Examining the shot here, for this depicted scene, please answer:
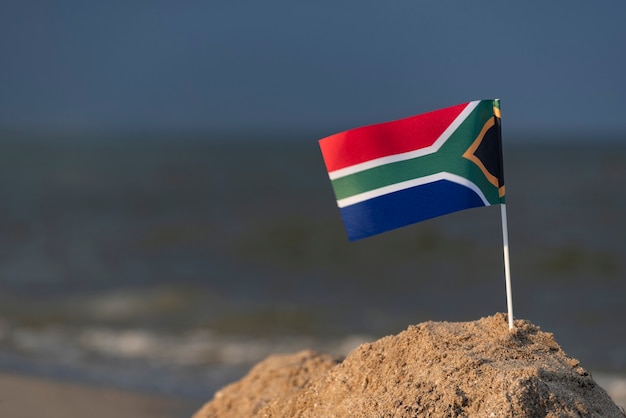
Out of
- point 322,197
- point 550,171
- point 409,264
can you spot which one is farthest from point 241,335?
point 550,171

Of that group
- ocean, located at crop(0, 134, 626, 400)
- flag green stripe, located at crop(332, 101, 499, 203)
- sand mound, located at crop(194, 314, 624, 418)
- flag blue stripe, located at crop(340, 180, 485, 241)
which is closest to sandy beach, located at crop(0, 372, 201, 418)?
ocean, located at crop(0, 134, 626, 400)

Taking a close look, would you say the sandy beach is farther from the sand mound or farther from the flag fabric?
the flag fabric

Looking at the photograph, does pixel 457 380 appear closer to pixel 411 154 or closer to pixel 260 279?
pixel 411 154

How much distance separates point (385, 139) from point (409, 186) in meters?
0.25

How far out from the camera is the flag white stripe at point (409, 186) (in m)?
3.53

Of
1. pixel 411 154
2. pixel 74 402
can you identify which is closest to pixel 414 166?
pixel 411 154

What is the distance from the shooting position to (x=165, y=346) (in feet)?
26.8

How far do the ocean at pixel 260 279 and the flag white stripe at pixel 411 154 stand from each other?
3.47 metres

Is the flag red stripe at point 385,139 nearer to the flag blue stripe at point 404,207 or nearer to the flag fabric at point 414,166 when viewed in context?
the flag fabric at point 414,166

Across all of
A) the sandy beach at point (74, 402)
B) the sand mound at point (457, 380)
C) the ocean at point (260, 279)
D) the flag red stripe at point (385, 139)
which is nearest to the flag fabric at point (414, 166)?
the flag red stripe at point (385, 139)

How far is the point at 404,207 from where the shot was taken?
3.57m

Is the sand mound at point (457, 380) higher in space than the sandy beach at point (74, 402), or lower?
lower

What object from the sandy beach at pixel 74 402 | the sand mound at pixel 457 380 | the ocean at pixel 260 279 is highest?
the ocean at pixel 260 279

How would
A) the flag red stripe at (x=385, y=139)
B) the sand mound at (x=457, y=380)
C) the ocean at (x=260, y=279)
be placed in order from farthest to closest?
the ocean at (x=260, y=279)
the flag red stripe at (x=385, y=139)
the sand mound at (x=457, y=380)
